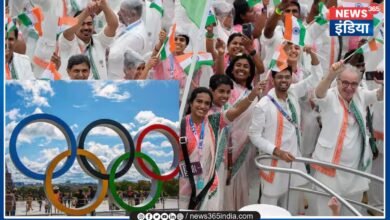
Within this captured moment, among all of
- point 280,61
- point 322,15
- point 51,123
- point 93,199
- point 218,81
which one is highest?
point 322,15

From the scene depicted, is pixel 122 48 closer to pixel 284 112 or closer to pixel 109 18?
pixel 109 18

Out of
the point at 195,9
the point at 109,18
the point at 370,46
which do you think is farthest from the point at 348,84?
the point at 109,18

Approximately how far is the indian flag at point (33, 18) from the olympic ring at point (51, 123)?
43cm

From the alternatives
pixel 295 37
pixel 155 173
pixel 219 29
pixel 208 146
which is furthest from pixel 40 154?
pixel 295 37

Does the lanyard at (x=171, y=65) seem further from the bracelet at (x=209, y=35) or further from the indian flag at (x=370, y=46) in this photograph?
the indian flag at (x=370, y=46)

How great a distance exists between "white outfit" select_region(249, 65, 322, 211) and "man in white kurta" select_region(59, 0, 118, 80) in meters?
0.77

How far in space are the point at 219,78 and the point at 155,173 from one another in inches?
21.5

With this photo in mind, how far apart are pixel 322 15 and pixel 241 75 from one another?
1.57 ft

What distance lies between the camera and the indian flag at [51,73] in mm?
3732

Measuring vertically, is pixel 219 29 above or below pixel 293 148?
above

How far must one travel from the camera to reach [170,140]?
3734 mm

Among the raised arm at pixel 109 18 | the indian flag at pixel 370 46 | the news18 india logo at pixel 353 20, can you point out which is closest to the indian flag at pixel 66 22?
the raised arm at pixel 109 18

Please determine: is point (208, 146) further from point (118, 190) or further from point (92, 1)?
point (92, 1)

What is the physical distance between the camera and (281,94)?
3836 millimetres
